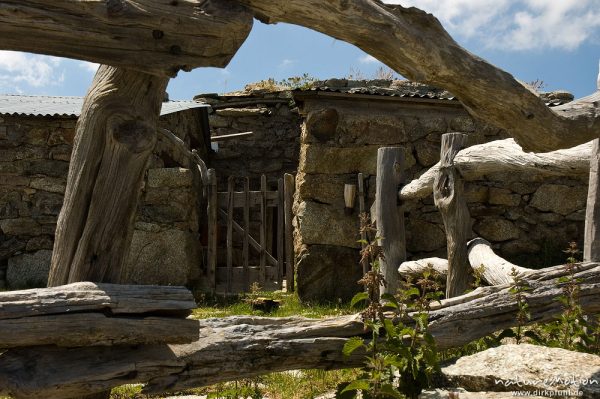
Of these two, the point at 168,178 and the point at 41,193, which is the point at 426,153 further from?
the point at 41,193

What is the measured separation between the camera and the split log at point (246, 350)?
7.81ft

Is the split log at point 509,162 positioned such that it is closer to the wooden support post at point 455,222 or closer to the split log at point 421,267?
the wooden support post at point 455,222

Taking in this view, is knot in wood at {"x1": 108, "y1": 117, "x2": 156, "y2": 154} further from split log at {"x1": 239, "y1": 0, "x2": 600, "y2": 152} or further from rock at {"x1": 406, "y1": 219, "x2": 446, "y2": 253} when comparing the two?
rock at {"x1": 406, "y1": 219, "x2": 446, "y2": 253}

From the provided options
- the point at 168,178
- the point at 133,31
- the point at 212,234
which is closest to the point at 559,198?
the point at 212,234

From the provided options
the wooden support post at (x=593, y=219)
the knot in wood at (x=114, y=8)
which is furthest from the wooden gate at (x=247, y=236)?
the knot in wood at (x=114, y=8)

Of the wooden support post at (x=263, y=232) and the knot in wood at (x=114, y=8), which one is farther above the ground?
the knot in wood at (x=114, y=8)

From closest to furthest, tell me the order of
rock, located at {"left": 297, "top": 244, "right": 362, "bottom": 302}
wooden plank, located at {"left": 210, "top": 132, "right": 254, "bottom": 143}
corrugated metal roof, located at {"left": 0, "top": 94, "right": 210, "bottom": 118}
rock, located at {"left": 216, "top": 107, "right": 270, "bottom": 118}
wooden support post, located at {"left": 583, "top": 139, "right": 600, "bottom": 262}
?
wooden support post, located at {"left": 583, "top": 139, "right": 600, "bottom": 262} → rock, located at {"left": 297, "top": 244, "right": 362, "bottom": 302} → corrugated metal roof, located at {"left": 0, "top": 94, "right": 210, "bottom": 118} → wooden plank, located at {"left": 210, "top": 132, "right": 254, "bottom": 143} → rock, located at {"left": 216, "top": 107, "right": 270, "bottom": 118}

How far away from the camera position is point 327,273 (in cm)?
722

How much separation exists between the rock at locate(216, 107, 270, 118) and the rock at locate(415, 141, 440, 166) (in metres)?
3.83

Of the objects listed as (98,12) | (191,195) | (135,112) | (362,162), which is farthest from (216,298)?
(98,12)

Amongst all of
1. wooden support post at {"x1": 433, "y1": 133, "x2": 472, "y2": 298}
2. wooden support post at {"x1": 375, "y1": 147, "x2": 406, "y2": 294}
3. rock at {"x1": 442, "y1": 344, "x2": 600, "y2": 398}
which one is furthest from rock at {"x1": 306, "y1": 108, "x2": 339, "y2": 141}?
rock at {"x1": 442, "y1": 344, "x2": 600, "y2": 398}

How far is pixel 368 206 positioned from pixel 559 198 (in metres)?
2.27

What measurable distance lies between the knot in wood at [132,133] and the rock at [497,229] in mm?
5560

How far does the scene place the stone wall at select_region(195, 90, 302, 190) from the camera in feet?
35.2
